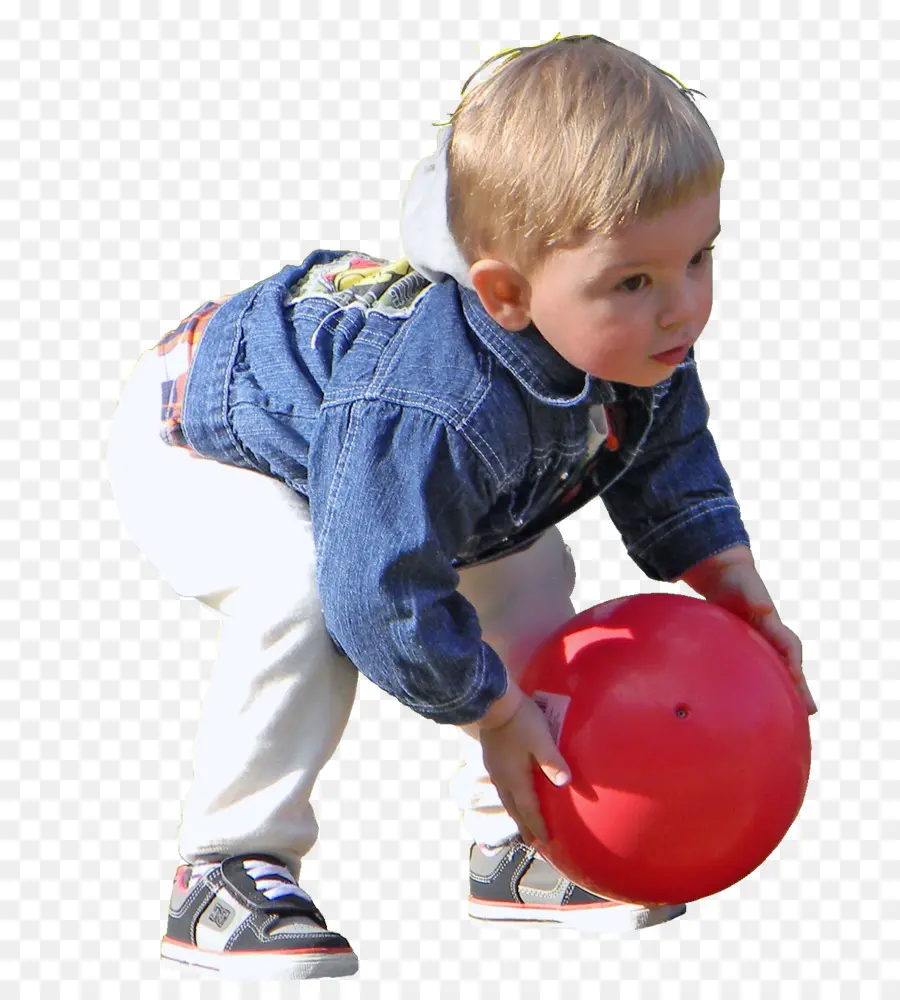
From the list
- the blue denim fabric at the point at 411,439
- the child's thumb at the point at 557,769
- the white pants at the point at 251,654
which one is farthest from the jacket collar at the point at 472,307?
the child's thumb at the point at 557,769

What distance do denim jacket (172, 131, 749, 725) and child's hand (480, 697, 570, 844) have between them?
0.32ft

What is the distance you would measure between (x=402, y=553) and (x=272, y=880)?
83 cm

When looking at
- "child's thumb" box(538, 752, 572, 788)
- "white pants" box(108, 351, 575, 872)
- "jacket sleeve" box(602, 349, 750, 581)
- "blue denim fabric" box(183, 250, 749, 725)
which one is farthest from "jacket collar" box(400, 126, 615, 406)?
"child's thumb" box(538, 752, 572, 788)

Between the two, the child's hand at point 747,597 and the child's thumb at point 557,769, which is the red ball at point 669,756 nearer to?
the child's thumb at point 557,769

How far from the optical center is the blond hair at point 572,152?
3639mm

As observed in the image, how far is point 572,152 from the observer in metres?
3.65

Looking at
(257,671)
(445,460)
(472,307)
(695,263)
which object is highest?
(695,263)

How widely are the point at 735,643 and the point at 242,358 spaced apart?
3.84 ft

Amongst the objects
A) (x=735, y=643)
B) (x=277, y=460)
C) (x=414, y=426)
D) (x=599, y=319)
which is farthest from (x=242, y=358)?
(x=735, y=643)

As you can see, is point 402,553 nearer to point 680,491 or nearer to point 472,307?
point 472,307

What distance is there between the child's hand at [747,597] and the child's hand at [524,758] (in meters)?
0.62

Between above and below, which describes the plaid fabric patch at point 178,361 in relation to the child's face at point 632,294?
below

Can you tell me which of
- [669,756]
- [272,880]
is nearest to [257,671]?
[272,880]

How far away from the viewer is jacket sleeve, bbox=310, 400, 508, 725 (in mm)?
3752
